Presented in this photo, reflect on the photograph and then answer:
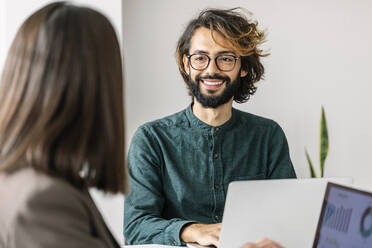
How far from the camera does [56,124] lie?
799 mm

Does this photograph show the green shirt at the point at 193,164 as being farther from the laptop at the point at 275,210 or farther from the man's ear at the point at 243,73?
the laptop at the point at 275,210

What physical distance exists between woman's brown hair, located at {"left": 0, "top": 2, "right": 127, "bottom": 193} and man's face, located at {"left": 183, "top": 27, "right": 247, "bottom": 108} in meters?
1.12

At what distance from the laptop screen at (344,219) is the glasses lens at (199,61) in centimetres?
92

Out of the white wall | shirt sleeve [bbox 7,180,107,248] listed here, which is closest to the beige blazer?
shirt sleeve [bbox 7,180,107,248]

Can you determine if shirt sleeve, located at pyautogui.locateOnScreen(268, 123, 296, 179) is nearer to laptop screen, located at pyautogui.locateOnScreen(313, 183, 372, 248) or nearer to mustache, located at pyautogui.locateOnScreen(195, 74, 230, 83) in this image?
mustache, located at pyautogui.locateOnScreen(195, 74, 230, 83)

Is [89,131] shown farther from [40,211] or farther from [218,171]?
[218,171]

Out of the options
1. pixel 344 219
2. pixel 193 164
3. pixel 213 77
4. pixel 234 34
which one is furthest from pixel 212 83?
pixel 344 219

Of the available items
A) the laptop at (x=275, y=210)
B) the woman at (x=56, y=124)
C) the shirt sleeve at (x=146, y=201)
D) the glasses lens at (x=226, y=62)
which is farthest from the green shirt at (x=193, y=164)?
the woman at (x=56, y=124)

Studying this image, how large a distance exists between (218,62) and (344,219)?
1024 millimetres

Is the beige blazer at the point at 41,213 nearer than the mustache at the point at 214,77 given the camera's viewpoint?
Yes

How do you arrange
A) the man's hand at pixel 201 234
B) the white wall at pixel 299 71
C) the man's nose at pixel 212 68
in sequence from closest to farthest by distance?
1. the man's hand at pixel 201 234
2. the man's nose at pixel 212 68
3. the white wall at pixel 299 71

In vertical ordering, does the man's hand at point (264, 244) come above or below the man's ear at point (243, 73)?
below

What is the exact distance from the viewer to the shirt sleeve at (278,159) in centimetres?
199

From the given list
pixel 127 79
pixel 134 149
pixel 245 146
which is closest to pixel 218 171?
pixel 245 146
